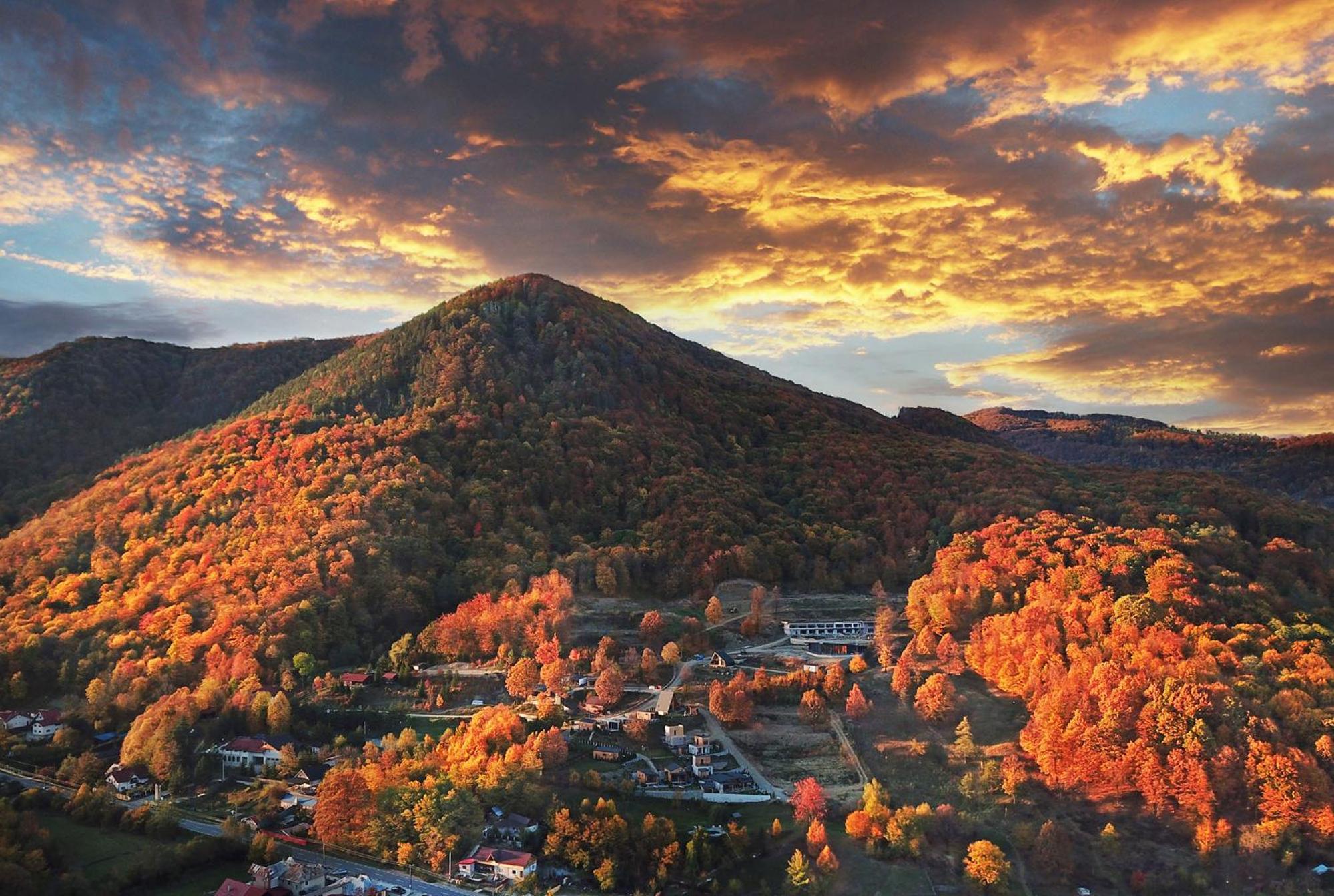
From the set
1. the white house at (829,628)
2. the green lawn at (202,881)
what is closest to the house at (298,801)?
the green lawn at (202,881)

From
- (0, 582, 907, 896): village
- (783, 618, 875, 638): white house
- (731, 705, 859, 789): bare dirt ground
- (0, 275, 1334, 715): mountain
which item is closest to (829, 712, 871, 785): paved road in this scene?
(0, 582, 907, 896): village

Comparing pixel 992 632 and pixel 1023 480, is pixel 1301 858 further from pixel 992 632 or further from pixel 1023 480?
pixel 1023 480

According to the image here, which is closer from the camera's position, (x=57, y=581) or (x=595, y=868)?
(x=595, y=868)

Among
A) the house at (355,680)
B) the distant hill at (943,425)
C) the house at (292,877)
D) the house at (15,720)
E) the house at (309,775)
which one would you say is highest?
the distant hill at (943,425)

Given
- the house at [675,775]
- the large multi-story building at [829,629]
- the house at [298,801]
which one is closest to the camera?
the house at [298,801]

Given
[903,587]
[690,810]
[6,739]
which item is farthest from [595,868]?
[903,587]

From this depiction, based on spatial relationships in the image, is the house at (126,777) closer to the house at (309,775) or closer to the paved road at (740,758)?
the house at (309,775)
